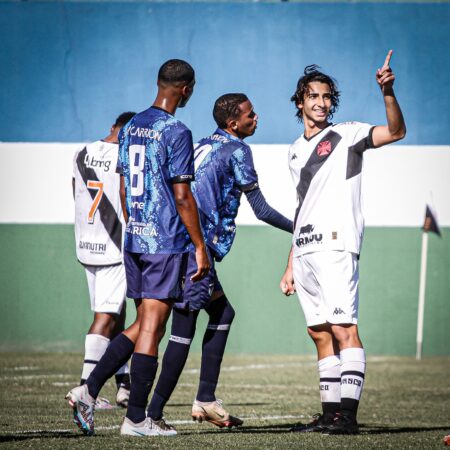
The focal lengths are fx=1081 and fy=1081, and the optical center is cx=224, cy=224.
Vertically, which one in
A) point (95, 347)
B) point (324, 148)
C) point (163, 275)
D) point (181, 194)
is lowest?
point (95, 347)

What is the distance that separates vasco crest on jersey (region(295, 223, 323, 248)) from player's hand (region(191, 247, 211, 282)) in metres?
0.83

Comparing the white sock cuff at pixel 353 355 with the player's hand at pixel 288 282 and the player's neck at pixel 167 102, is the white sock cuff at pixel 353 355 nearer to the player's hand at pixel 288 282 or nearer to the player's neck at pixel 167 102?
the player's hand at pixel 288 282

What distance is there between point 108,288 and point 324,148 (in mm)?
2912

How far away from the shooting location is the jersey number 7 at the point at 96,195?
936 centimetres

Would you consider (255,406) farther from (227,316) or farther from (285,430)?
(285,430)

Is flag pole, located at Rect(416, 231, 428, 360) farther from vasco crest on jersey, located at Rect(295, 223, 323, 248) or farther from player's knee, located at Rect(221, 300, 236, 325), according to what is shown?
vasco crest on jersey, located at Rect(295, 223, 323, 248)

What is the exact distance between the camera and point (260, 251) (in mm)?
15664

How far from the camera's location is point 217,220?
740 cm

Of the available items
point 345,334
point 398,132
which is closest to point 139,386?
point 345,334

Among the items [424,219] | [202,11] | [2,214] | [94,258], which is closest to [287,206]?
[424,219]

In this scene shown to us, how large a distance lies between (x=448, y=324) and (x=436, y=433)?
8.86 metres

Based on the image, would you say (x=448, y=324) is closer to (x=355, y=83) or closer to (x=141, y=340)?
(x=355, y=83)

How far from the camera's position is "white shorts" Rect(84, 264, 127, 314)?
9.18m

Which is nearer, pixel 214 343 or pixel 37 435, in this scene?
pixel 37 435
